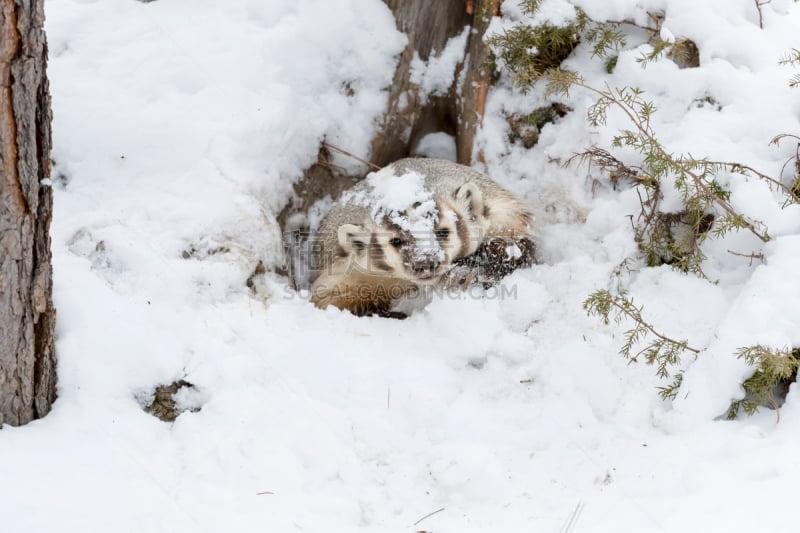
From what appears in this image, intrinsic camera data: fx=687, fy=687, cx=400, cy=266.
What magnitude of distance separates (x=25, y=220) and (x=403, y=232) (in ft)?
7.14

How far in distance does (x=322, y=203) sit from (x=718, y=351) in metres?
2.93

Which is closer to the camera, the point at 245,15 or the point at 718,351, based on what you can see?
the point at 718,351

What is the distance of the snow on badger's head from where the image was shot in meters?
4.01

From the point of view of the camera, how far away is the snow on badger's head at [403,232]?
4.01 m

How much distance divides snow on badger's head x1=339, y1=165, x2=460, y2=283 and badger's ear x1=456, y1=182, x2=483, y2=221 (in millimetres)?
150

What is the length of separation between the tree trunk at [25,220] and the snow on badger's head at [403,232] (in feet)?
6.60

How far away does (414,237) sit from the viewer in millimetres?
4047

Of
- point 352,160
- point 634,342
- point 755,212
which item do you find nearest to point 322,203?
point 352,160

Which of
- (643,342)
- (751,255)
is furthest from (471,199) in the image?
(751,255)

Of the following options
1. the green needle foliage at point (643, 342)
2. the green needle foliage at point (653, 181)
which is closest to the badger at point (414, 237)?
the green needle foliage at point (653, 181)

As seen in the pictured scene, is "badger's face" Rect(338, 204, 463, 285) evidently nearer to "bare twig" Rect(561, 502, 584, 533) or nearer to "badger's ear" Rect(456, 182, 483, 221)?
"badger's ear" Rect(456, 182, 483, 221)

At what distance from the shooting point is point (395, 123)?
5.02 meters

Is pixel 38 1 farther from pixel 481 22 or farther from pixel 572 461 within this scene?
pixel 481 22

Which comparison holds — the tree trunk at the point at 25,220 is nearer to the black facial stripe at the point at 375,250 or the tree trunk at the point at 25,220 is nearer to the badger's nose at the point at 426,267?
the badger's nose at the point at 426,267
